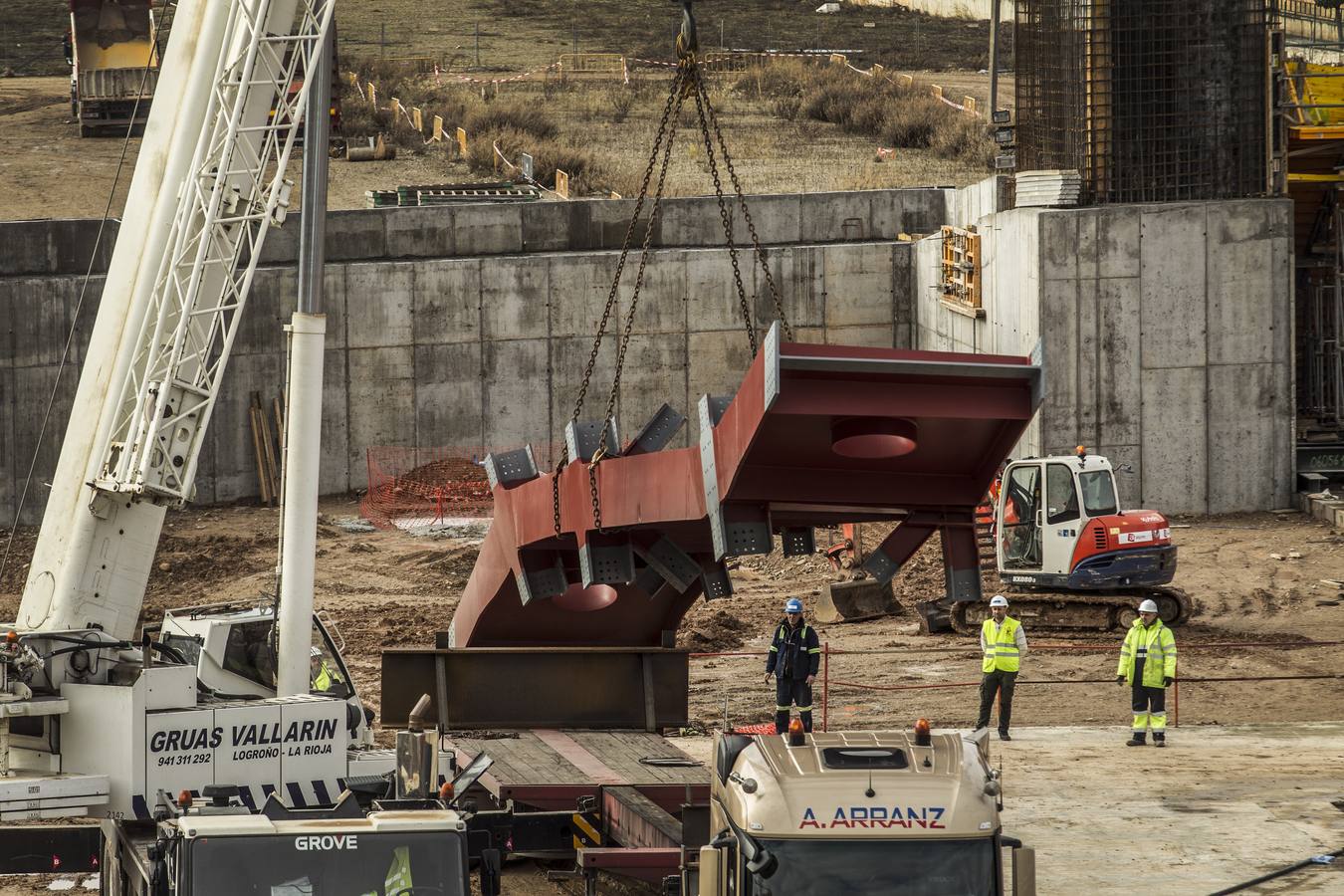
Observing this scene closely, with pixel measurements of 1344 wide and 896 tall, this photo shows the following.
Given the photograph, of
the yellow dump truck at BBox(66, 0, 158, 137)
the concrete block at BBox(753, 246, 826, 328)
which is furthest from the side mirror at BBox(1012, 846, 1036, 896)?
the yellow dump truck at BBox(66, 0, 158, 137)

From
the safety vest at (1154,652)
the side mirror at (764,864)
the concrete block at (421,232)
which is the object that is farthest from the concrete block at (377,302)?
the side mirror at (764,864)

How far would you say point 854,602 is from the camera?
26.5m

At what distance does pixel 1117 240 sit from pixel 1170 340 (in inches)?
72.6

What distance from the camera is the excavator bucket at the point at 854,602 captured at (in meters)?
26.3

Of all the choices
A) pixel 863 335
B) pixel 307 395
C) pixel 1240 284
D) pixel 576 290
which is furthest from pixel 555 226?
pixel 307 395

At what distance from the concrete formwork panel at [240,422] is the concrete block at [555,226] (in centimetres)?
535

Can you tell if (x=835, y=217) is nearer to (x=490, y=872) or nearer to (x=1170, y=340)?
(x=1170, y=340)

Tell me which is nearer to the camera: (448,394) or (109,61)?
(448,394)

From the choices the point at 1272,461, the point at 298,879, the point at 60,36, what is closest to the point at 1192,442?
the point at 1272,461

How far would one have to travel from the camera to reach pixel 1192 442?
31094 millimetres

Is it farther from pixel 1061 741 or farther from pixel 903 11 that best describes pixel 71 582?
pixel 903 11

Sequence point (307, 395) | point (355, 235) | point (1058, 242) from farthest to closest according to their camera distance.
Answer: point (355, 235) → point (1058, 242) → point (307, 395)

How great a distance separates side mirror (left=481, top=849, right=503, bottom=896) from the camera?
31.9ft

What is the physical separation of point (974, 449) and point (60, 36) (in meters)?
57.5
